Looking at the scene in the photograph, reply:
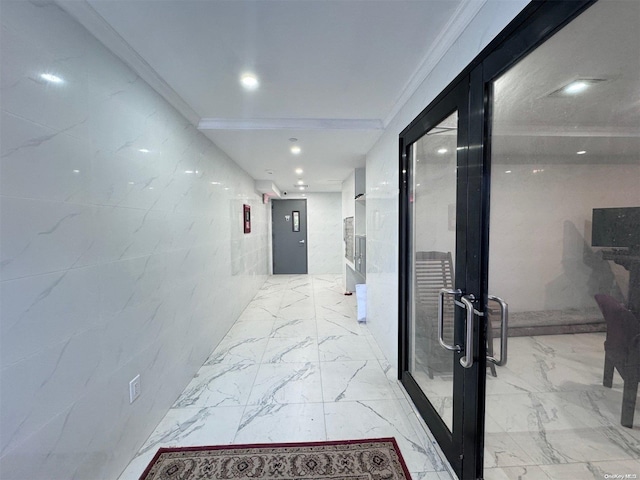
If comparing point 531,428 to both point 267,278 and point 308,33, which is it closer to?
point 308,33

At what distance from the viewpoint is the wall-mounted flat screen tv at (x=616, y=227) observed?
70 centimetres

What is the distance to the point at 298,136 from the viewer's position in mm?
2748

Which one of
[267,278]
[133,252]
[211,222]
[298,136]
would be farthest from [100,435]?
[267,278]

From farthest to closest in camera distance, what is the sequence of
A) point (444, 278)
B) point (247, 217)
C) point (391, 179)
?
1. point (247, 217)
2. point (391, 179)
3. point (444, 278)

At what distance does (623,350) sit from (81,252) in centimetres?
206

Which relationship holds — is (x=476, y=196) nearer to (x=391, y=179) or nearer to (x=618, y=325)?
(x=618, y=325)

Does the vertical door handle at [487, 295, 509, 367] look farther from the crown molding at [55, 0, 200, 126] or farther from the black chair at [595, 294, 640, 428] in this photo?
the crown molding at [55, 0, 200, 126]

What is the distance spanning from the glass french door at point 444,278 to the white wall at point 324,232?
16.9ft

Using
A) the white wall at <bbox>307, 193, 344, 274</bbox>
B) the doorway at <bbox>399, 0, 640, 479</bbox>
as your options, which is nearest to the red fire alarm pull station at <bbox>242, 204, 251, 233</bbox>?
the white wall at <bbox>307, 193, 344, 274</bbox>

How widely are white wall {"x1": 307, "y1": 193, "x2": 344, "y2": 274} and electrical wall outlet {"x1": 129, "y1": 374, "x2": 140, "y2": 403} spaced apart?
19.2 ft

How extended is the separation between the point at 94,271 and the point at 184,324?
3.58ft

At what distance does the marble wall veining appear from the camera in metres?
0.96

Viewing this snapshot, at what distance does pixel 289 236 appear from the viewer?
7.45 meters

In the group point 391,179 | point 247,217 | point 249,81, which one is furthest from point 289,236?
point 249,81
